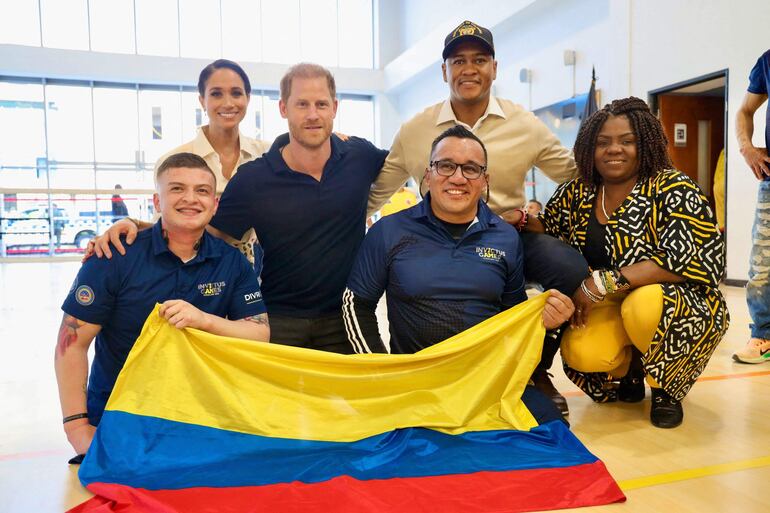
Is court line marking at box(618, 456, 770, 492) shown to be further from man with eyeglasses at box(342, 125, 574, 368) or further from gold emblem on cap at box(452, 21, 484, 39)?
gold emblem on cap at box(452, 21, 484, 39)

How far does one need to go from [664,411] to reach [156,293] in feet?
7.23

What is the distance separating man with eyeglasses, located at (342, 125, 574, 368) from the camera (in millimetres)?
2463

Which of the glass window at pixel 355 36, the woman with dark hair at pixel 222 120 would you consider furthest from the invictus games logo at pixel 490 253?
the glass window at pixel 355 36

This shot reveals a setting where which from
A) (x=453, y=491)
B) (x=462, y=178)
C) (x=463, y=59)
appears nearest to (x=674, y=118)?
(x=463, y=59)

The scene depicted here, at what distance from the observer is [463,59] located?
2990 mm

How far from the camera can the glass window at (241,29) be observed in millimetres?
17109

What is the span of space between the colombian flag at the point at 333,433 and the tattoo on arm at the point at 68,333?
0.30 meters

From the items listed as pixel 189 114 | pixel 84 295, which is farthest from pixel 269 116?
pixel 84 295

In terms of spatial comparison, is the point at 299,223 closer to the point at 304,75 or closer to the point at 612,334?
the point at 304,75

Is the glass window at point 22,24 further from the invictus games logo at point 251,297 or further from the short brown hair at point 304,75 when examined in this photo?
the invictus games logo at point 251,297

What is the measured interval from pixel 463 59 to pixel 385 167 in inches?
26.7

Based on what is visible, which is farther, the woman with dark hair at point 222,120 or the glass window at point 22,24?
the glass window at point 22,24

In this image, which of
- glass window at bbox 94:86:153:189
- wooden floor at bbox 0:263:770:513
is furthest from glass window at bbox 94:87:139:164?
wooden floor at bbox 0:263:770:513

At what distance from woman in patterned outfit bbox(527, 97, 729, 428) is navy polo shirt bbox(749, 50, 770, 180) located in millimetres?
1583
